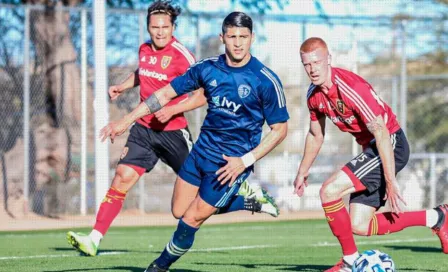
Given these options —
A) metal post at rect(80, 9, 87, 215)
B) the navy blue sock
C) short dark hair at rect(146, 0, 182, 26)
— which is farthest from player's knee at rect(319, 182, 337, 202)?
metal post at rect(80, 9, 87, 215)

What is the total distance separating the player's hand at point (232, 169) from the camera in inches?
272

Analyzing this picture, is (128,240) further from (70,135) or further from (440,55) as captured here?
(440,55)

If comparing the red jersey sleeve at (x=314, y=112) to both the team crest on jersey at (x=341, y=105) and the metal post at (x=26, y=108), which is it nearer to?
the team crest on jersey at (x=341, y=105)

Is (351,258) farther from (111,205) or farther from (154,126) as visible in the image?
(154,126)

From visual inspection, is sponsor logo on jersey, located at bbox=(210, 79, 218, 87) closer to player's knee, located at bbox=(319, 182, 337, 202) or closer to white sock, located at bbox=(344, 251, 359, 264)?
player's knee, located at bbox=(319, 182, 337, 202)

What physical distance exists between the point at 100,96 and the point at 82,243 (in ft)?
21.5

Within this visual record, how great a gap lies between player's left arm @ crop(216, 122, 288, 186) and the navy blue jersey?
0.08 m

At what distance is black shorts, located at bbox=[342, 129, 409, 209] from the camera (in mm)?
7770

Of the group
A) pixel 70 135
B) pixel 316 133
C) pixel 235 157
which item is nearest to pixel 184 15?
pixel 70 135

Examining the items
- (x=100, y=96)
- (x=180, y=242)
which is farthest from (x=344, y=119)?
(x=100, y=96)

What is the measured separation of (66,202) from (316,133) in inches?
403

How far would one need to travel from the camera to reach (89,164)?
58.3ft

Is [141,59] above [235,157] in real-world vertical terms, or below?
above

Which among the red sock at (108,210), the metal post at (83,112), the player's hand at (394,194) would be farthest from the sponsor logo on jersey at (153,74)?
the metal post at (83,112)
